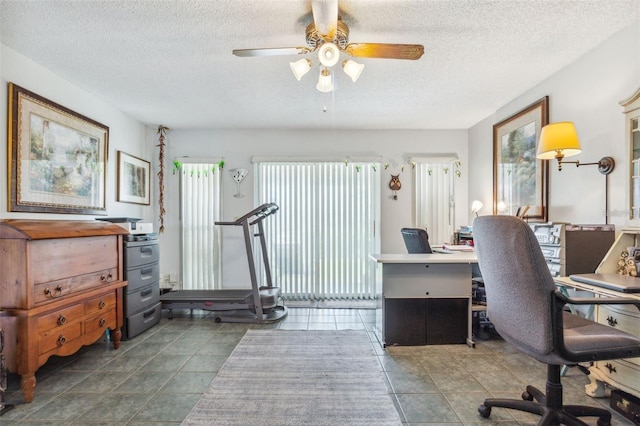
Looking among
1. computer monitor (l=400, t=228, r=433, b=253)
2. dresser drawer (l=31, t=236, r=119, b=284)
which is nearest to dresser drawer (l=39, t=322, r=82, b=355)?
dresser drawer (l=31, t=236, r=119, b=284)

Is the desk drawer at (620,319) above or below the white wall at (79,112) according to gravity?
below

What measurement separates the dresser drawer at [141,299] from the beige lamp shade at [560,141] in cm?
379

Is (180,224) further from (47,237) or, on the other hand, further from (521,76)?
(521,76)

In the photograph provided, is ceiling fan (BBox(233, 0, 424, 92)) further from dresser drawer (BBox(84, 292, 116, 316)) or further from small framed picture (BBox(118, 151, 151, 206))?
small framed picture (BBox(118, 151, 151, 206))

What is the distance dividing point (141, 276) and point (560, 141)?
12.6 feet

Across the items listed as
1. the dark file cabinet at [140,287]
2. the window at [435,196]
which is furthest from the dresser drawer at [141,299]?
the window at [435,196]

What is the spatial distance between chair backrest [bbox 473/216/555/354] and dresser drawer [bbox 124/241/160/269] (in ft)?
9.76

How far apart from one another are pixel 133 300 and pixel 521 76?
4207mm

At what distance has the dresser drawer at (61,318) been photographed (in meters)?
1.95

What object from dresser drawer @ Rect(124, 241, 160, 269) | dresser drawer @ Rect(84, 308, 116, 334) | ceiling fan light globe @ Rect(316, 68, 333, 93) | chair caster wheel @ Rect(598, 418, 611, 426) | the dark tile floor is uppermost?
ceiling fan light globe @ Rect(316, 68, 333, 93)

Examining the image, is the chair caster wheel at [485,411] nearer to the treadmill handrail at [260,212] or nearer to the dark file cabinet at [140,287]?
the treadmill handrail at [260,212]

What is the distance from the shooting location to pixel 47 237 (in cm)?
198

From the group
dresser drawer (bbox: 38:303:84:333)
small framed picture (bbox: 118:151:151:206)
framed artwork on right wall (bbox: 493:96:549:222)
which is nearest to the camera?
dresser drawer (bbox: 38:303:84:333)

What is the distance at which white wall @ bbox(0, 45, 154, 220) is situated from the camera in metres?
2.21
